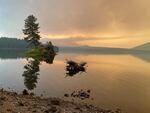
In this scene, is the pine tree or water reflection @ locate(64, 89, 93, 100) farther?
the pine tree

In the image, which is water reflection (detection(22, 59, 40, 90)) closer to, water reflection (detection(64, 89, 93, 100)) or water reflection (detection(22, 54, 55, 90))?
water reflection (detection(22, 54, 55, 90))

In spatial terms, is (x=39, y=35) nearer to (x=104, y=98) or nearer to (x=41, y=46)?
(x=41, y=46)

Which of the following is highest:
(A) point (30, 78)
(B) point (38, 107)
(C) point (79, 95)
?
(B) point (38, 107)

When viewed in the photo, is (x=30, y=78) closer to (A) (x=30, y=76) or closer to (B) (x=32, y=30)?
(A) (x=30, y=76)

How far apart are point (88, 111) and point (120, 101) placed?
30.6 feet

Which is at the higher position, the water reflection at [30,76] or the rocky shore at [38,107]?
the rocky shore at [38,107]

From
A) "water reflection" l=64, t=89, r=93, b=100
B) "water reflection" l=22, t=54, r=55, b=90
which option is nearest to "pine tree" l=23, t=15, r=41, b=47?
"water reflection" l=22, t=54, r=55, b=90

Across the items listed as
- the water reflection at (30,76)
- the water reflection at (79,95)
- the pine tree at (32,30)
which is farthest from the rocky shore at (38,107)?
the pine tree at (32,30)

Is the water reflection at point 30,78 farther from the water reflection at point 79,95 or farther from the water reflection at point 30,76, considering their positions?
the water reflection at point 79,95

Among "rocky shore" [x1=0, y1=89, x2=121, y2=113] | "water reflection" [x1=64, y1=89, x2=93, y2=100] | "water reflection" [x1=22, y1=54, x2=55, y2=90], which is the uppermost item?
"rocky shore" [x1=0, y1=89, x2=121, y2=113]

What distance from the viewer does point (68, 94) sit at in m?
38.6

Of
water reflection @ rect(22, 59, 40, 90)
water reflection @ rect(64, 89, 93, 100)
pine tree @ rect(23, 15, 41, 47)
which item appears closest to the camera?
water reflection @ rect(64, 89, 93, 100)

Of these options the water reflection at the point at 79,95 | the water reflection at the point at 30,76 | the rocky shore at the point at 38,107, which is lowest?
the water reflection at the point at 30,76

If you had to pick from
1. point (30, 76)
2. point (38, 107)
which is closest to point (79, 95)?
point (38, 107)
